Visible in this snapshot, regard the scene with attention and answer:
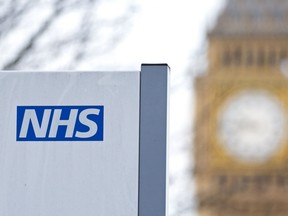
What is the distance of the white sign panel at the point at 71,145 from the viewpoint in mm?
2621

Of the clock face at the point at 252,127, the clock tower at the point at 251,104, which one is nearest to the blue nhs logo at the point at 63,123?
the clock tower at the point at 251,104

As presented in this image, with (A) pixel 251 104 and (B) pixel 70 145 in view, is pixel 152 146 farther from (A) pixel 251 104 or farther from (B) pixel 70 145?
(A) pixel 251 104

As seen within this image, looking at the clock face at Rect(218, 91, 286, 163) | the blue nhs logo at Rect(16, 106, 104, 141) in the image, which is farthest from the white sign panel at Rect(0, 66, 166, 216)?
the clock face at Rect(218, 91, 286, 163)

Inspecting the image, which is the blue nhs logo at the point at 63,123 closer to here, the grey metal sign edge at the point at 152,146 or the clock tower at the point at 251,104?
the grey metal sign edge at the point at 152,146

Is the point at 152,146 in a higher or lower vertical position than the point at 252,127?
lower

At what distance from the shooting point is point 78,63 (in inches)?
394

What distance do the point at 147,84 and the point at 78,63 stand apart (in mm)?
7419

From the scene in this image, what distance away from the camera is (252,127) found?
180 ft

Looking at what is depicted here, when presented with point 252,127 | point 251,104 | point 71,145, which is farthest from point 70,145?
point 252,127

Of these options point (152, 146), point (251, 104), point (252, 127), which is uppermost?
point (251, 104)

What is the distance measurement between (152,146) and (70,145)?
0.65 ft

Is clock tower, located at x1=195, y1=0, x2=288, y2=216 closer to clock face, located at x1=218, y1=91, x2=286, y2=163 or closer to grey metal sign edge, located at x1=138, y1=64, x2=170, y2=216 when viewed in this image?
clock face, located at x1=218, y1=91, x2=286, y2=163

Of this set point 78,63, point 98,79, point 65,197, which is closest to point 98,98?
point 98,79

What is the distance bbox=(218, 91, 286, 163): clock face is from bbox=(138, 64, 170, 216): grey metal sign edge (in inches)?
1781
